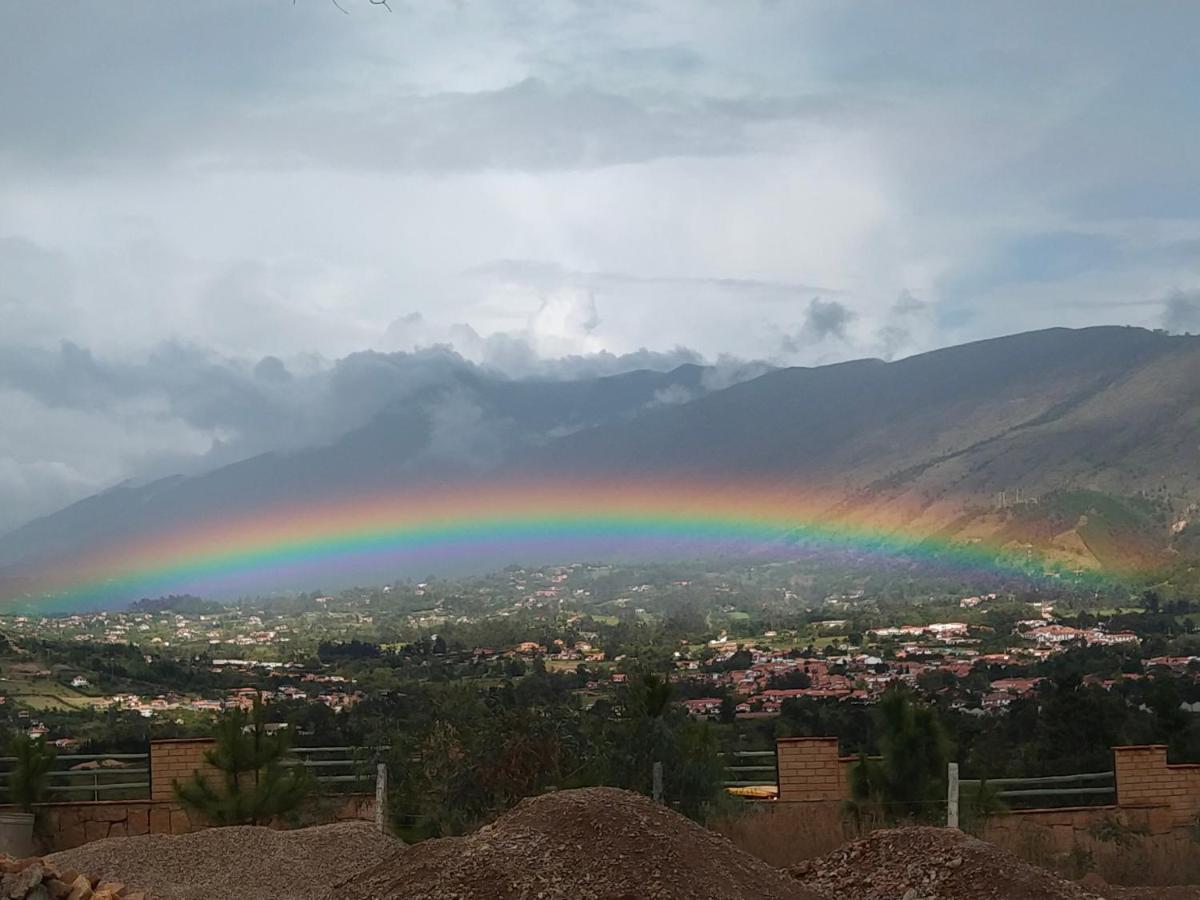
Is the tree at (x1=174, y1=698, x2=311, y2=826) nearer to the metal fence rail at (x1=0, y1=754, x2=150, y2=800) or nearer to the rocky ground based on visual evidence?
the metal fence rail at (x1=0, y1=754, x2=150, y2=800)

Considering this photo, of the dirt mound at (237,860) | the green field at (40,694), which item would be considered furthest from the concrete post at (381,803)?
the green field at (40,694)

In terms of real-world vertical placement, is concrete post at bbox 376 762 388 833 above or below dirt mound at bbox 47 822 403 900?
above

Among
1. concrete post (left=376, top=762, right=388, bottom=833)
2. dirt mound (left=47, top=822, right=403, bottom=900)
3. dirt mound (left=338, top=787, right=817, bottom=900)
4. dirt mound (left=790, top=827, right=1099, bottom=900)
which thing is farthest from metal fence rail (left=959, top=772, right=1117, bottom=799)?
dirt mound (left=47, top=822, right=403, bottom=900)

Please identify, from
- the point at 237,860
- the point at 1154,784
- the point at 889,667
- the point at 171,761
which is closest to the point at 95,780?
the point at 171,761

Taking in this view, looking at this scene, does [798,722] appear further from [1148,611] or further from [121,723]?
[1148,611]

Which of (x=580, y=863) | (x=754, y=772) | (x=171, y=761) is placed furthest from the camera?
(x=171, y=761)

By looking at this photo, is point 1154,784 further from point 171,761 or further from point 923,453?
point 923,453
